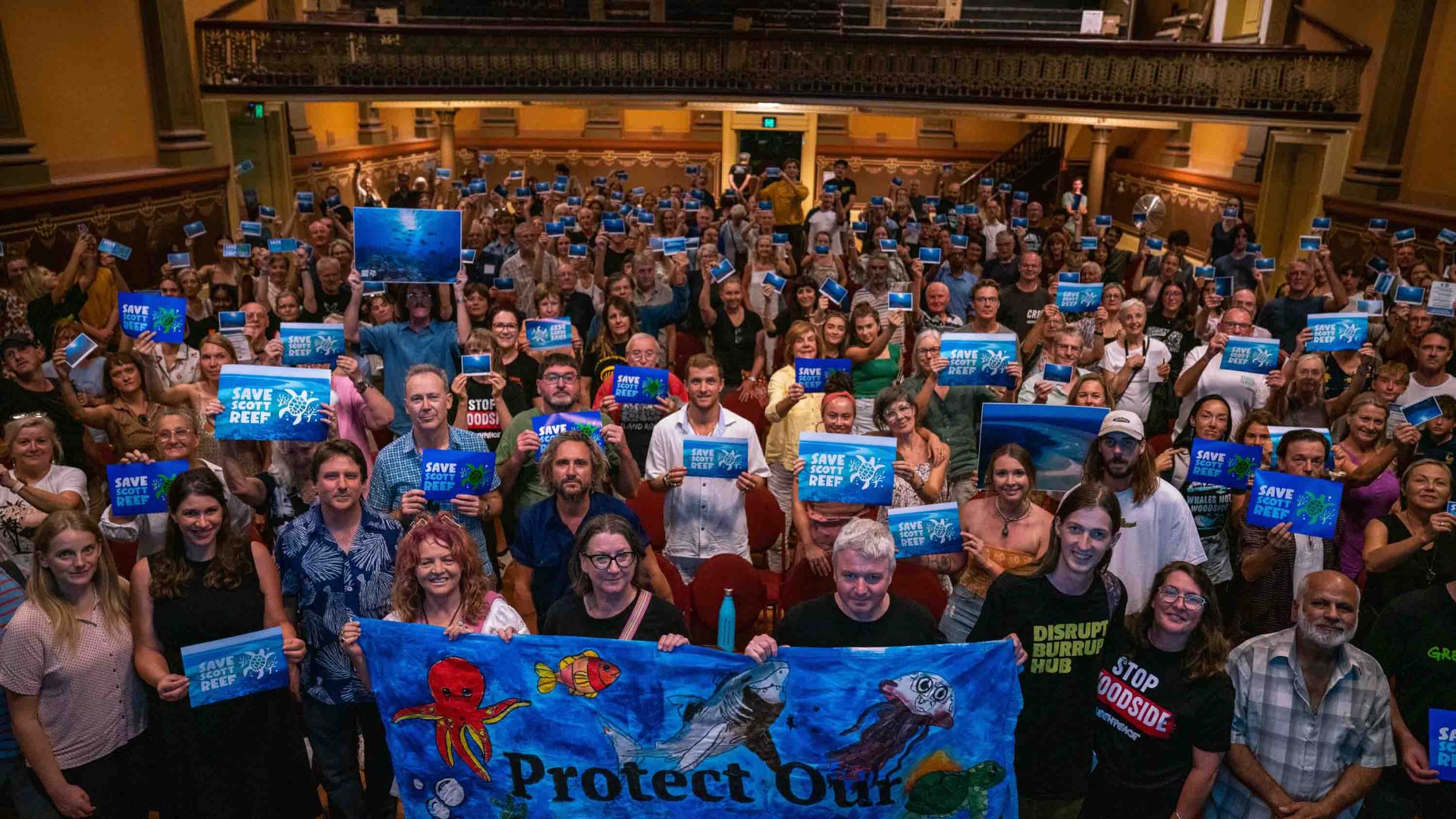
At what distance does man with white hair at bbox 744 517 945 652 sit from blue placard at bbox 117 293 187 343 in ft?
15.0

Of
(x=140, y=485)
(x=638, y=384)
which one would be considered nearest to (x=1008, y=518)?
(x=638, y=384)

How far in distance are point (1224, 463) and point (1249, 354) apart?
1.64 meters

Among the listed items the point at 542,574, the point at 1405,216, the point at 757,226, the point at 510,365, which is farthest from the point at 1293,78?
the point at 542,574

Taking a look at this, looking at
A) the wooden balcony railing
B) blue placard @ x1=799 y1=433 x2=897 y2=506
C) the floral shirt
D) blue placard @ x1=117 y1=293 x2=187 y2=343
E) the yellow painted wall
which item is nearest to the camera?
the floral shirt

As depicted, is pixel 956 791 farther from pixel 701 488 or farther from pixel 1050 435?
pixel 1050 435

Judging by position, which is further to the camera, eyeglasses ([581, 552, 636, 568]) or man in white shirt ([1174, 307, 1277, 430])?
man in white shirt ([1174, 307, 1277, 430])

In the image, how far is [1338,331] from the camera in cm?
641

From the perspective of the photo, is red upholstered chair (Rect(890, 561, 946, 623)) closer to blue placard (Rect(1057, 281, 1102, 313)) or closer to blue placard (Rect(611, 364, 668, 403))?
blue placard (Rect(611, 364, 668, 403))

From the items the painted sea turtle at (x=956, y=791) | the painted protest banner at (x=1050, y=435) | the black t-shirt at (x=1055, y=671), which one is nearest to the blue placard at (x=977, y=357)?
the painted protest banner at (x=1050, y=435)

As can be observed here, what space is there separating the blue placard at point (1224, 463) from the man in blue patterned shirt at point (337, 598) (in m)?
3.70

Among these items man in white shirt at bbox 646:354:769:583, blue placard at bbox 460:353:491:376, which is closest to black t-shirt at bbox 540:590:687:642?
man in white shirt at bbox 646:354:769:583

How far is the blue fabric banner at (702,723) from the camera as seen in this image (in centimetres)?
338

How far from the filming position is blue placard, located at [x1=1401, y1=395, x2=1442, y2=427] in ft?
16.9

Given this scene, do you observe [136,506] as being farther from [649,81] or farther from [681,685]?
[649,81]
